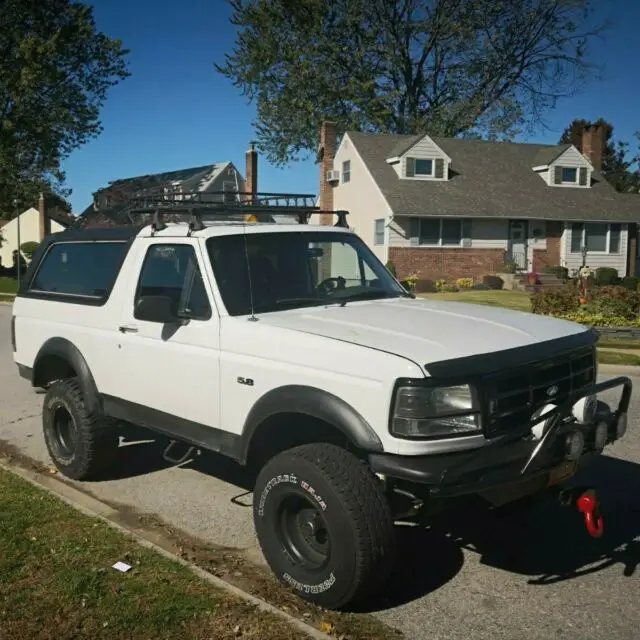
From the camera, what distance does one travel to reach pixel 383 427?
3.52 m

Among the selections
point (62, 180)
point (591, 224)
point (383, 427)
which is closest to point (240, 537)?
point (383, 427)

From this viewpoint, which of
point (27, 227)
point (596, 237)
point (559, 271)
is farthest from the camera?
point (27, 227)

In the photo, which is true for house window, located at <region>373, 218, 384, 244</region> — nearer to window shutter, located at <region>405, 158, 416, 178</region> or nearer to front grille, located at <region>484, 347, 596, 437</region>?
window shutter, located at <region>405, 158, 416, 178</region>

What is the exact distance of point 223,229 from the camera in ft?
16.1

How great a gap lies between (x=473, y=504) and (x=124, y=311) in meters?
2.74

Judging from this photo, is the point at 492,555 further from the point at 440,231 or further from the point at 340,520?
the point at 440,231

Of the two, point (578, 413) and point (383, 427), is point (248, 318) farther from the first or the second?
point (578, 413)

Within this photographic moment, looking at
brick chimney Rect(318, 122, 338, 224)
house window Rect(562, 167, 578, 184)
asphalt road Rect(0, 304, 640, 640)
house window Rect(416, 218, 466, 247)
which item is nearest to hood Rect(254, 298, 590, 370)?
asphalt road Rect(0, 304, 640, 640)

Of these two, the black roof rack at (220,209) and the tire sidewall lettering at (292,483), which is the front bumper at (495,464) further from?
the black roof rack at (220,209)

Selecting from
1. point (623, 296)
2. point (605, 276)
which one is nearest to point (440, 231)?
point (605, 276)

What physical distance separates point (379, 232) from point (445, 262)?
3167 millimetres

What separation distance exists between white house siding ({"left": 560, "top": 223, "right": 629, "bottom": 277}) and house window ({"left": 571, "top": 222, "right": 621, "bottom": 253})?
19cm

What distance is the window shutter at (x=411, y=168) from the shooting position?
33062 millimetres

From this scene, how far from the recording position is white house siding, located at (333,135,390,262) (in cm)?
3209
